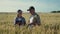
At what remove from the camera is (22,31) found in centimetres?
658

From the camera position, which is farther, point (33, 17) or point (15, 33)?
point (33, 17)

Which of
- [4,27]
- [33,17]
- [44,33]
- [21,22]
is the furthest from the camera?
[21,22]

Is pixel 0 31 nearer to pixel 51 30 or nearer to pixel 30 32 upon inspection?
pixel 30 32

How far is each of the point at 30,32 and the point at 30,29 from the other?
271mm

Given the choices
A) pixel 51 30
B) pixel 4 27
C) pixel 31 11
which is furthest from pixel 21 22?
pixel 51 30

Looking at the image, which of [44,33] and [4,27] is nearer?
[44,33]

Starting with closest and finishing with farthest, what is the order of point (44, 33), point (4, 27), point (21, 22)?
1. point (44, 33)
2. point (4, 27)
3. point (21, 22)

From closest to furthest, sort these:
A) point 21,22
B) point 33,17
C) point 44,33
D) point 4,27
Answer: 1. point 44,33
2. point 4,27
3. point 33,17
4. point 21,22

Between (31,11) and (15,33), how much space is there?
167 cm

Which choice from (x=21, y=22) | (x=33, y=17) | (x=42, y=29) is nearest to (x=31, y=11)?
(x=33, y=17)

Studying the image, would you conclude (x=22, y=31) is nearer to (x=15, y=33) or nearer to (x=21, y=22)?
(x=15, y=33)

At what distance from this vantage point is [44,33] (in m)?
6.43

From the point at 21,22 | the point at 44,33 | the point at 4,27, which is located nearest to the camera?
the point at 44,33

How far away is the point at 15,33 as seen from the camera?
21.7 ft
